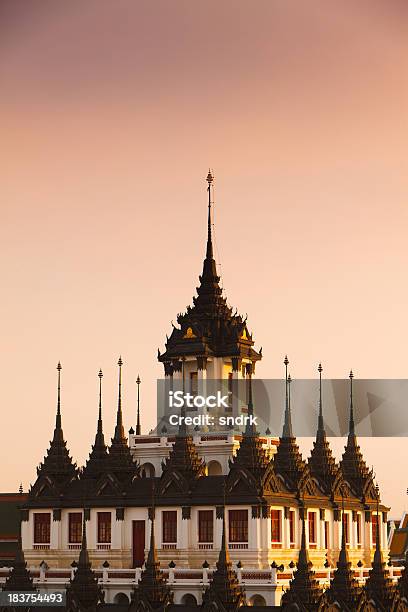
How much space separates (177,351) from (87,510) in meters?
9.44

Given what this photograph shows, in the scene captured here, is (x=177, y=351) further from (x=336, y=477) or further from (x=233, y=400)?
(x=336, y=477)

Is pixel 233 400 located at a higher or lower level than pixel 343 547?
higher

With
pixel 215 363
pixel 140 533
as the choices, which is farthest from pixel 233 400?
pixel 140 533

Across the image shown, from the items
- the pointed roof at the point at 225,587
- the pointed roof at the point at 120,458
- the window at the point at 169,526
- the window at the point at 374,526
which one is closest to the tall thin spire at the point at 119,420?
the pointed roof at the point at 120,458

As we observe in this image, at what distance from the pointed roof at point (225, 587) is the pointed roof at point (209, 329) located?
565 inches

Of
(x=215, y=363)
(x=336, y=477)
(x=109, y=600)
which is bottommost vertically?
(x=109, y=600)

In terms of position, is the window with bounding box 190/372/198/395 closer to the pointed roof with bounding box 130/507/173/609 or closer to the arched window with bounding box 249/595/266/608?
the pointed roof with bounding box 130/507/173/609

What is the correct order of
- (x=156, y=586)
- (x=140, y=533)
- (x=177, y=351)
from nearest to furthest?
(x=156, y=586), (x=140, y=533), (x=177, y=351)

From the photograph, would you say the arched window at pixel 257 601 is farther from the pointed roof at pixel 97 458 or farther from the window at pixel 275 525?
the pointed roof at pixel 97 458

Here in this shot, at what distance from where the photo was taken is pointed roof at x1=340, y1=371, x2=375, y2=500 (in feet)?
285

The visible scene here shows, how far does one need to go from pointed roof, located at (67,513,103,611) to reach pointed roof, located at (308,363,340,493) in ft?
46.6

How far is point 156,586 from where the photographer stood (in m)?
72.2

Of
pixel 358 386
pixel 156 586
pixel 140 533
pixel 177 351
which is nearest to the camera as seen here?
pixel 156 586

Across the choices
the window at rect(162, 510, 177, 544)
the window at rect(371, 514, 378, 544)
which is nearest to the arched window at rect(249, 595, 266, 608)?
the window at rect(162, 510, 177, 544)
